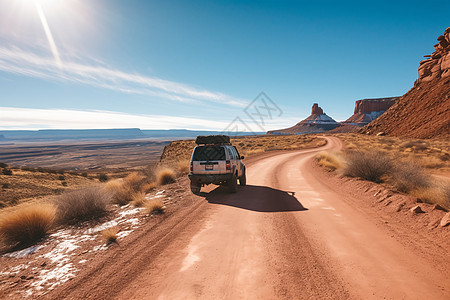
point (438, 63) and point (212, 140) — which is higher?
point (438, 63)

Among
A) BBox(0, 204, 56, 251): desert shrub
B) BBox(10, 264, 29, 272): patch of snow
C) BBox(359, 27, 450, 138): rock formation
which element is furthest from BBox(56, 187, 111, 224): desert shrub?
BBox(359, 27, 450, 138): rock formation

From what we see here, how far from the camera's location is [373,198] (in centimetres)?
762

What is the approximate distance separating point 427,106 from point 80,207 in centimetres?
6301

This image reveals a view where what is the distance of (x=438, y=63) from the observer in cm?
5122

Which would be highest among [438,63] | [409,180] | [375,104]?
[375,104]

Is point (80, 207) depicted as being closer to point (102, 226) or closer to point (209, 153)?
point (102, 226)

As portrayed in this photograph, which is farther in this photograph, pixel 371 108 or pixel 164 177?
pixel 371 108

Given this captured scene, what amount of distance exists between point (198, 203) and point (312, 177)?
8.00 meters

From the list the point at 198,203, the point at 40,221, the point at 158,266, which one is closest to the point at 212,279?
the point at 158,266

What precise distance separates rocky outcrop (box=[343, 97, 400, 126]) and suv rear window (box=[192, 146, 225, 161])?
167 m

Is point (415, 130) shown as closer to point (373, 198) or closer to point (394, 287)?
point (373, 198)

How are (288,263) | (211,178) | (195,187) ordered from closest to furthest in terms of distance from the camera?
(288,263)
(211,178)
(195,187)

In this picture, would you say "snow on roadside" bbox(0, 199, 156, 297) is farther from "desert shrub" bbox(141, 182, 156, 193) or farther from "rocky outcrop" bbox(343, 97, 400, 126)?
"rocky outcrop" bbox(343, 97, 400, 126)

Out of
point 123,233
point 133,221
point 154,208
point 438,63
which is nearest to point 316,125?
point 438,63
